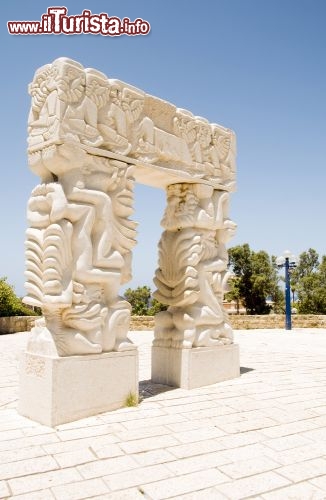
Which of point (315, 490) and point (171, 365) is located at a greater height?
point (171, 365)

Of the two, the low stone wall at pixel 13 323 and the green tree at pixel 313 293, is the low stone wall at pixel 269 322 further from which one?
the green tree at pixel 313 293

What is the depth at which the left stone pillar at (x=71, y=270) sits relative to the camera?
4.29 m

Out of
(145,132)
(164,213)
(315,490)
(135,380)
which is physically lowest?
(315,490)

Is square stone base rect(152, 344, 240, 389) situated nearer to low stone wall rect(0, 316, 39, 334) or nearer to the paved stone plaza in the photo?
the paved stone plaza

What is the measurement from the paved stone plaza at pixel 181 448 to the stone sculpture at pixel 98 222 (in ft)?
1.25

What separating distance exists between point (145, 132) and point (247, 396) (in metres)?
3.25

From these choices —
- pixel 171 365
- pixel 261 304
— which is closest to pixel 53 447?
pixel 171 365

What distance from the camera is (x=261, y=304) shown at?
1034 inches

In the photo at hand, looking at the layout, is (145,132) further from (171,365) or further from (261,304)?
(261,304)

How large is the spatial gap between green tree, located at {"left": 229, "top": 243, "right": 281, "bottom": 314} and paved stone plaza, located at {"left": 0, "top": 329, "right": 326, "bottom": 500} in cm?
2035

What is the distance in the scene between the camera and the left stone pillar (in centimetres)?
429

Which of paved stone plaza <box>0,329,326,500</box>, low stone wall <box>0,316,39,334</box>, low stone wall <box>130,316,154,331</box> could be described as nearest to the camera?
paved stone plaza <box>0,329,326,500</box>

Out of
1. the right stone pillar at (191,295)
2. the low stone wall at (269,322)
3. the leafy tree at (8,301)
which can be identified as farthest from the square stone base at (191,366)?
the low stone wall at (269,322)

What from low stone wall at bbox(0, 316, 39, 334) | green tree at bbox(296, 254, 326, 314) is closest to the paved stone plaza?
low stone wall at bbox(0, 316, 39, 334)
